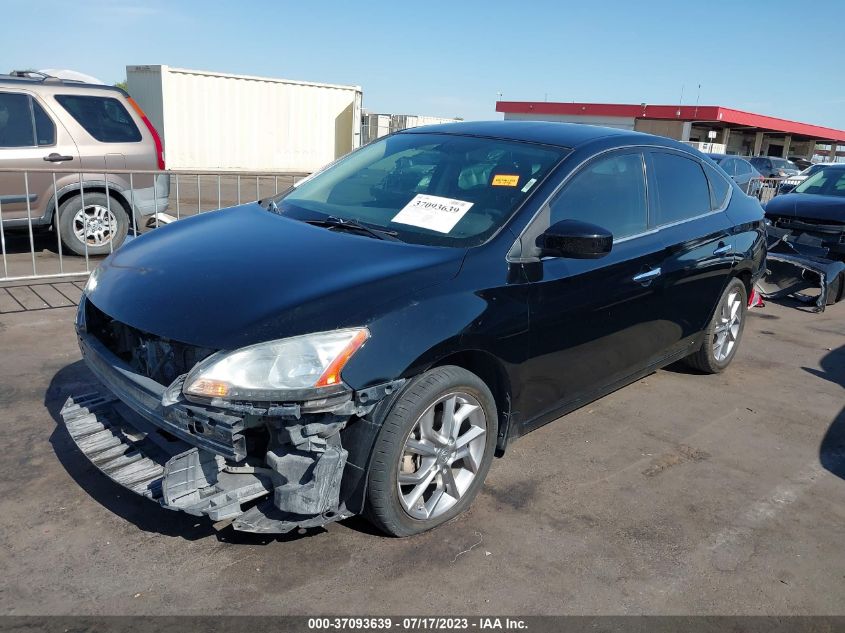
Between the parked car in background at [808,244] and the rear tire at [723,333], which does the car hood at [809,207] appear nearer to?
the parked car in background at [808,244]

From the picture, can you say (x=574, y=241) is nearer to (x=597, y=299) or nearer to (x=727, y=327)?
(x=597, y=299)

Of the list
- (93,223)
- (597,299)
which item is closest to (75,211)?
(93,223)

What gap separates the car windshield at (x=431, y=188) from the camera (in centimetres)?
347

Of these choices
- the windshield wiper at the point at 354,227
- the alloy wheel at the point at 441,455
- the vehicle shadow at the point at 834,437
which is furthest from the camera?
the vehicle shadow at the point at 834,437

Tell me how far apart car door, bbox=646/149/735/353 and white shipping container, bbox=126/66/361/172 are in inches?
799

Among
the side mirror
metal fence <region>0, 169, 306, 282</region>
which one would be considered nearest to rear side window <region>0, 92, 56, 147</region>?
metal fence <region>0, 169, 306, 282</region>

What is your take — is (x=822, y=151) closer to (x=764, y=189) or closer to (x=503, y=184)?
(x=764, y=189)

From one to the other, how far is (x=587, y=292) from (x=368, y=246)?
1.22 metres

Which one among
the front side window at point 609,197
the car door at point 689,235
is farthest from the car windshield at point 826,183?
the front side window at point 609,197

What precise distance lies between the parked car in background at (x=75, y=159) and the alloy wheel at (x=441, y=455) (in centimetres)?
559

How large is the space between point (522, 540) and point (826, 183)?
9.23m

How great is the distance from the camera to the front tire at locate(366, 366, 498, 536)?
9.27ft

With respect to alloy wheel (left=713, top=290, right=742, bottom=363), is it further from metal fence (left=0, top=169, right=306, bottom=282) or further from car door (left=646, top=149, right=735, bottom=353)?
metal fence (left=0, top=169, right=306, bottom=282)

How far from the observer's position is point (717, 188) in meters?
5.14
